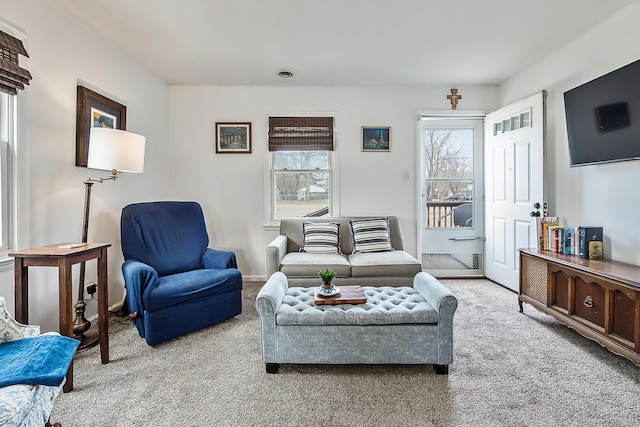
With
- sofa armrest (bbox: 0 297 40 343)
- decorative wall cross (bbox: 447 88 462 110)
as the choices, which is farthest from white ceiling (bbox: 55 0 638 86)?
sofa armrest (bbox: 0 297 40 343)

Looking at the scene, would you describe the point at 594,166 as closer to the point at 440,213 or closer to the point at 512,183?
the point at 512,183

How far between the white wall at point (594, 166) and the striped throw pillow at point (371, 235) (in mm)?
1626

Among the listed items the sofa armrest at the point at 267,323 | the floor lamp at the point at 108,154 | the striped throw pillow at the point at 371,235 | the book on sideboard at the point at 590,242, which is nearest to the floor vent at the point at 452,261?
the striped throw pillow at the point at 371,235

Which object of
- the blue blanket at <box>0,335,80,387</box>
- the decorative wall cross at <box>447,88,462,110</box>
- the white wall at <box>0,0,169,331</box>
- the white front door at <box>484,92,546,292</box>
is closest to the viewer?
the blue blanket at <box>0,335,80,387</box>

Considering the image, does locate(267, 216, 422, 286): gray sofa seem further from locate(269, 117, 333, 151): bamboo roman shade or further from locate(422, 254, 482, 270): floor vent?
locate(269, 117, 333, 151): bamboo roman shade

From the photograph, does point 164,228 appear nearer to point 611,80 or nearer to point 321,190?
point 321,190

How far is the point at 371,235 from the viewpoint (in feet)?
11.5

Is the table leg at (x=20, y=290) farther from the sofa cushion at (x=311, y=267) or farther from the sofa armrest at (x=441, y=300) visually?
the sofa armrest at (x=441, y=300)

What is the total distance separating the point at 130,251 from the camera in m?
2.68

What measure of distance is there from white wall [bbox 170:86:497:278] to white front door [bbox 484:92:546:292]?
635 millimetres

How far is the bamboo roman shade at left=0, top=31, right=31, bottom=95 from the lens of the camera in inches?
73.5

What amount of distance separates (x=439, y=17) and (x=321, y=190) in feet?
7.42

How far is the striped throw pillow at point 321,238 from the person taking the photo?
3.44 m

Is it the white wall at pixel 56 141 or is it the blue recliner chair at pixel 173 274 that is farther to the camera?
the blue recliner chair at pixel 173 274
